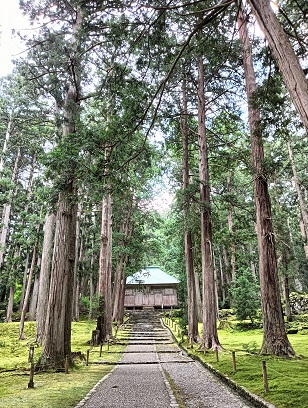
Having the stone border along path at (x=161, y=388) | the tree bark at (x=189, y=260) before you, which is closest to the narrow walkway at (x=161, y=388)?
the stone border along path at (x=161, y=388)

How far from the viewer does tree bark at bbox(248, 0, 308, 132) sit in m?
3.75

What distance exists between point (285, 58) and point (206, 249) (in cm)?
818

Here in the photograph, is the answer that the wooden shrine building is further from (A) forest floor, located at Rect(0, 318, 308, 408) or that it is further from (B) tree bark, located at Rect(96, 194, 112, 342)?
(A) forest floor, located at Rect(0, 318, 308, 408)

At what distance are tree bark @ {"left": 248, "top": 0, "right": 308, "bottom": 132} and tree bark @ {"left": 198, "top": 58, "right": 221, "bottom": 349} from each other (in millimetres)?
7292

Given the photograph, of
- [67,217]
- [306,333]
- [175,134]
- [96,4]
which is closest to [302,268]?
[306,333]

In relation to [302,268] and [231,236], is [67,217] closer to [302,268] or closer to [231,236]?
[231,236]

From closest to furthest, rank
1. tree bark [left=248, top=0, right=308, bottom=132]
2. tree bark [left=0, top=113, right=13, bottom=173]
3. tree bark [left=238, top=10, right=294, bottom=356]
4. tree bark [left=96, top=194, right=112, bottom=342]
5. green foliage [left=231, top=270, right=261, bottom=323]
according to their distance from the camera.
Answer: tree bark [left=248, top=0, right=308, bottom=132]
tree bark [left=238, top=10, right=294, bottom=356]
tree bark [left=96, top=194, right=112, bottom=342]
green foliage [left=231, top=270, right=261, bottom=323]
tree bark [left=0, top=113, right=13, bottom=173]

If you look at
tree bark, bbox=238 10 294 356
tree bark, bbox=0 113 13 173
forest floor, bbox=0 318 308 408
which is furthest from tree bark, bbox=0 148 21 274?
tree bark, bbox=238 10 294 356

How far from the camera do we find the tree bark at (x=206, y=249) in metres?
10.4

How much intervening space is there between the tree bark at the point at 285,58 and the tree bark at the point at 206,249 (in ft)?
23.9

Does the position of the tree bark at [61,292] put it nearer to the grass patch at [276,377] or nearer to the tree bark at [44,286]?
the grass patch at [276,377]

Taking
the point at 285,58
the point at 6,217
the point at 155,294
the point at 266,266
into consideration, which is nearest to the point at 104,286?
the point at 266,266

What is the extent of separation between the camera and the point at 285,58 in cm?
400

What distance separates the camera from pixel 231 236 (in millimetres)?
13086
